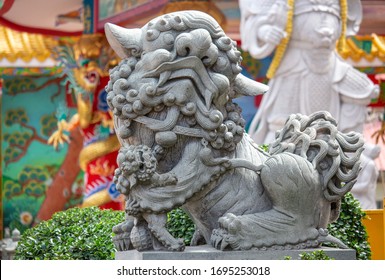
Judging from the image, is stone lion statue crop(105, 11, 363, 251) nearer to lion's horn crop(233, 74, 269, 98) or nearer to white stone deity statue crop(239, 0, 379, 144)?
lion's horn crop(233, 74, 269, 98)

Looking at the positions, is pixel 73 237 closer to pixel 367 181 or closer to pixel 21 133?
pixel 367 181

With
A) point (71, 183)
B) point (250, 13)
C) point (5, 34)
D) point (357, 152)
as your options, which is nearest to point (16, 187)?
point (71, 183)

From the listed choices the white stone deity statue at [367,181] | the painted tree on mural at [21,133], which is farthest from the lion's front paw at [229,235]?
the painted tree on mural at [21,133]

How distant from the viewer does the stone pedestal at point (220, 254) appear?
457cm

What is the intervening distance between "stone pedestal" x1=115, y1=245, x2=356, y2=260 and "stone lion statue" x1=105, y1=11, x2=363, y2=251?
0.04 m

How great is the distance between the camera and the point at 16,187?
635 inches

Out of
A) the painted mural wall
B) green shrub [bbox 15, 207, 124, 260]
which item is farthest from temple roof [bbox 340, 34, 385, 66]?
green shrub [bbox 15, 207, 124, 260]

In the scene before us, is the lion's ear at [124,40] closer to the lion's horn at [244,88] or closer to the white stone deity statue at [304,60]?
the lion's horn at [244,88]

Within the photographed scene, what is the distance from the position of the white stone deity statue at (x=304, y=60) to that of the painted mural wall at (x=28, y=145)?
5593 millimetres

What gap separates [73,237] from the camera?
6.02 m

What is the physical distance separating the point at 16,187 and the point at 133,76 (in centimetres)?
1167

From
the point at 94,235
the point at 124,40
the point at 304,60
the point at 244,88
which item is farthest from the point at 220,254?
the point at 304,60

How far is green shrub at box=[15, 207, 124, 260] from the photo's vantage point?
578 centimetres

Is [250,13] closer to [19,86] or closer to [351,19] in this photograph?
[351,19]
